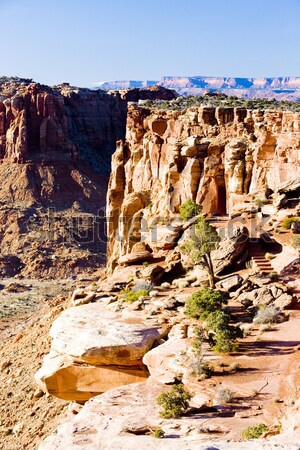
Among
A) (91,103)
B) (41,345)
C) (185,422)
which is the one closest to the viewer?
(185,422)

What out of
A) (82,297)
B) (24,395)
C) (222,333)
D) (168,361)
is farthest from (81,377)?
(82,297)

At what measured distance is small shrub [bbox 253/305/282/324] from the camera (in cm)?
2662

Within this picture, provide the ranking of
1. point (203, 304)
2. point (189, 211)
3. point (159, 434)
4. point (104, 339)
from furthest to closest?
point (189, 211), point (203, 304), point (104, 339), point (159, 434)

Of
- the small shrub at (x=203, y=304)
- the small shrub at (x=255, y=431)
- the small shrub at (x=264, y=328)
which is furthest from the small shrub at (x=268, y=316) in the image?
the small shrub at (x=255, y=431)

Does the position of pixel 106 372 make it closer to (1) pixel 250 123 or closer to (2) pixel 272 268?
(2) pixel 272 268

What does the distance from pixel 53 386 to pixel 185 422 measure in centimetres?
870

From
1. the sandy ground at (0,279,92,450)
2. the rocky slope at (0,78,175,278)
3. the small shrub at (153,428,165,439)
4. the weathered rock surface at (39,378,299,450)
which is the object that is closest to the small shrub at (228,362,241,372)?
the weathered rock surface at (39,378,299,450)

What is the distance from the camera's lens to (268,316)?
2664cm

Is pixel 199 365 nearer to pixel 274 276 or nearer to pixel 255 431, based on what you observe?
pixel 255 431

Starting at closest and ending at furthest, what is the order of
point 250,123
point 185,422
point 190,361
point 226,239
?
point 185,422 < point 190,361 < point 226,239 < point 250,123

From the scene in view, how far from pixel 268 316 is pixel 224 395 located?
6.67 metres

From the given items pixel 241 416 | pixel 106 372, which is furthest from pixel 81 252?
pixel 241 416

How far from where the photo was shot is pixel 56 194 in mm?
104688

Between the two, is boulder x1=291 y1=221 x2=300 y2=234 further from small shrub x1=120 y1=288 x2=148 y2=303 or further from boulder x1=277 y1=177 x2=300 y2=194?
small shrub x1=120 y1=288 x2=148 y2=303
